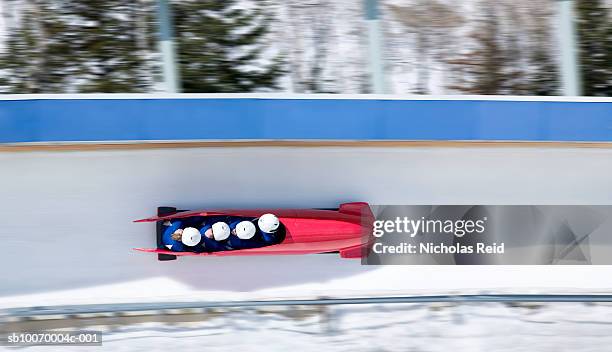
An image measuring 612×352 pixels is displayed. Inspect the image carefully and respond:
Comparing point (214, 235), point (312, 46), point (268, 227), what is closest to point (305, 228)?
point (268, 227)

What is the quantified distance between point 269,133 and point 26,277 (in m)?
1.99

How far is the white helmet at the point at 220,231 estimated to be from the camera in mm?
4414

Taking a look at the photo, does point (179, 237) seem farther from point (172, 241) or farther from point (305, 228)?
point (305, 228)

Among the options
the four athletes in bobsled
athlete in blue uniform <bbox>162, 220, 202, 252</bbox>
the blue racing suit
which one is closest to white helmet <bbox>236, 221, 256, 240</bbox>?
the four athletes in bobsled

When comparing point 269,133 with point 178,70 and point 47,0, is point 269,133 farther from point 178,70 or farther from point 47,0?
point 47,0

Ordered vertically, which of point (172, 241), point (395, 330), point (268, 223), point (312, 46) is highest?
point (312, 46)

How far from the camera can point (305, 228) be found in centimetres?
454

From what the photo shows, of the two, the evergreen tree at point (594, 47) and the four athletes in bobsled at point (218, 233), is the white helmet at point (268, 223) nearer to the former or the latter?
the four athletes in bobsled at point (218, 233)

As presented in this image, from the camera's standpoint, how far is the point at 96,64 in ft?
16.1

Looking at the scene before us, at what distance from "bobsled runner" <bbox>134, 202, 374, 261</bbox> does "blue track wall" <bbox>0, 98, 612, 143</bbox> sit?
564mm

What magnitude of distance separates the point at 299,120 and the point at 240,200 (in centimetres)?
76

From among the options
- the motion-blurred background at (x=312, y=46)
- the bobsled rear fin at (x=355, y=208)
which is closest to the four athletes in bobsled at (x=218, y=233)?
the bobsled rear fin at (x=355, y=208)

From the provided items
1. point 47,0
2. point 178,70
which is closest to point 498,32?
point 178,70

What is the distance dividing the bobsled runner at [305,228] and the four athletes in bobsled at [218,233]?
30mm
